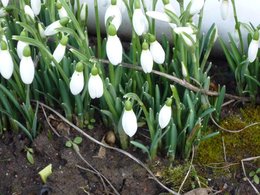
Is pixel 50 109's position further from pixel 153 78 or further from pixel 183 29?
pixel 183 29

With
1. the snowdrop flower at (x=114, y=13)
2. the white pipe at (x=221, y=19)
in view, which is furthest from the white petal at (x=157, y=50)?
the white pipe at (x=221, y=19)

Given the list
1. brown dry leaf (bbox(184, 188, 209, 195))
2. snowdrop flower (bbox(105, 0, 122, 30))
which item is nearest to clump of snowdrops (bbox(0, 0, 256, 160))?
snowdrop flower (bbox(105, 0, 122, 30))

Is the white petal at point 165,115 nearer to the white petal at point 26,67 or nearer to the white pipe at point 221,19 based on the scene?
the white petal at point 26,67

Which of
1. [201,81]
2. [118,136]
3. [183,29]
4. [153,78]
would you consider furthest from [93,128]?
[183,29]

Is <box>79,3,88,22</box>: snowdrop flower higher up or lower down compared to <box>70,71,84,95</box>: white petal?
higher up

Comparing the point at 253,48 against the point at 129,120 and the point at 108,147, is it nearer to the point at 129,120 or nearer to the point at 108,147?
the point at 129,120

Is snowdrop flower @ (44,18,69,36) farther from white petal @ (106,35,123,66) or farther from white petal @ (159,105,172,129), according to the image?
white petal @ (159,105,172,129)
